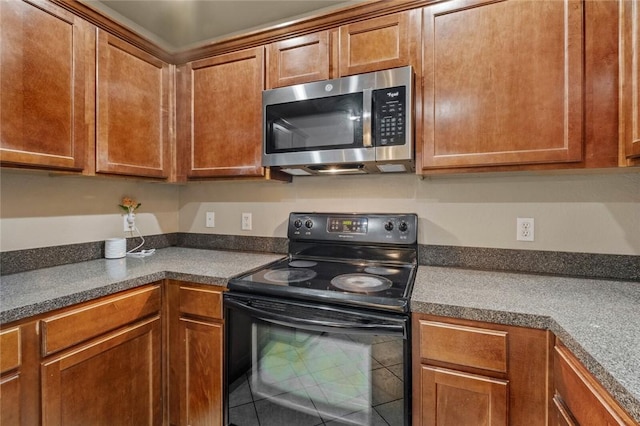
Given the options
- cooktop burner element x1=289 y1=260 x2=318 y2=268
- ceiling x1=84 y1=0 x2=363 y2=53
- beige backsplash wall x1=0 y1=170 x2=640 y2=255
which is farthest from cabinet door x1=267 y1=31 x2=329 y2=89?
cooktop burner element x1=289 y1=260 x2=318 y2=268

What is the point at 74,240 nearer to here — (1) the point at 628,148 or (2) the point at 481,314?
(2) the point at 481,314

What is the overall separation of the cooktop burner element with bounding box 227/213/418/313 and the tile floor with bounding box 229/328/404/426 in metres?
0.16

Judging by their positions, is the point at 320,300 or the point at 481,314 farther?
the point at 320,300

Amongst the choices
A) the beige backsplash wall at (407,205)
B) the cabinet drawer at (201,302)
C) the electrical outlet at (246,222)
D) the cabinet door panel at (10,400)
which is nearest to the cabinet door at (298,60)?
the beige backsplash wall at (407,205)

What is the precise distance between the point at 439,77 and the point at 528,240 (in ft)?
2.97

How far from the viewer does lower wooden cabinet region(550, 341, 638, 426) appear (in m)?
0.66

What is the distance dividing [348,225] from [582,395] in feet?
3.85

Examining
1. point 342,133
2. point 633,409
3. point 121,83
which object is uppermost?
point 121,83

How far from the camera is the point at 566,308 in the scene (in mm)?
1005

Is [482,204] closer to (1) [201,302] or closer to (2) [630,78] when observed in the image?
(2) [630,78]

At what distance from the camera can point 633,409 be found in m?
0.57

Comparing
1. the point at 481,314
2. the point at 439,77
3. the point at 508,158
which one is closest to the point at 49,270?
the point at 481,314

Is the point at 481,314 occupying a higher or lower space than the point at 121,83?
lower

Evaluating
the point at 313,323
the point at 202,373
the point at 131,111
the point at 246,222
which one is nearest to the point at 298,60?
the point at 131,111
